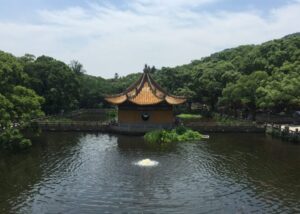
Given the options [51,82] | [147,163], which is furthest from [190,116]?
[147,163]

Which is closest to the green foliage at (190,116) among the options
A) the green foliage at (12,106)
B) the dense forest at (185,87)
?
the dense forest at (185,87)

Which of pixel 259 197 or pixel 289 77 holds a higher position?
pixel 289 77

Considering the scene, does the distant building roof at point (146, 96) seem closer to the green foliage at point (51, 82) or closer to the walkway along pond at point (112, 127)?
the walkway along pond at point (112, 127)

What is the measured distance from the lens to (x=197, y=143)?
43.7 metres

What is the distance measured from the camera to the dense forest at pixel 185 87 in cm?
3922

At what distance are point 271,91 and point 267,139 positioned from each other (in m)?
10.7

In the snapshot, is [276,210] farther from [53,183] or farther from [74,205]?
[53,183]

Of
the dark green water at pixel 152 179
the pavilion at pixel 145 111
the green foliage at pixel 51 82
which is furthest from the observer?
the green foliage at pixel 51 82

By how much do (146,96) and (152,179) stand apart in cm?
2716

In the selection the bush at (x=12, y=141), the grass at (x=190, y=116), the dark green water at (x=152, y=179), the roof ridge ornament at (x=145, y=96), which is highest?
the roof ridge ornament at (x=145, y=96)

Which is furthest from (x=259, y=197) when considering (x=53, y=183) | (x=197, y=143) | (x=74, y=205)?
(x=197, y=143)

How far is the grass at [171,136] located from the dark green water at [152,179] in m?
2.83

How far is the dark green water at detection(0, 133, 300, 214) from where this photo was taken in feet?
73.7

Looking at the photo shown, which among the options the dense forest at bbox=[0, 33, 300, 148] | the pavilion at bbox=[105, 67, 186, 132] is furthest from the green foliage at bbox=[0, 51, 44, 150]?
the pavilion at bbox=[105, 67, 186, 132]
